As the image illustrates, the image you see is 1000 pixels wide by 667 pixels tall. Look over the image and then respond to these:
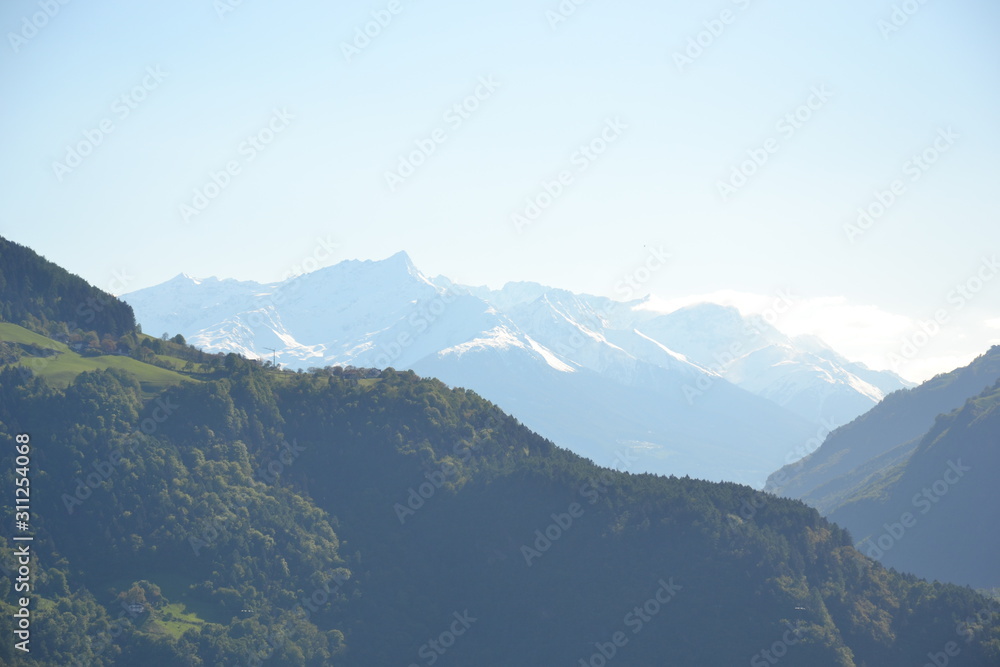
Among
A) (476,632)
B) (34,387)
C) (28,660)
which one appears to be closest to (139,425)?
(34,387)

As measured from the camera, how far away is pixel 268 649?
17388cm

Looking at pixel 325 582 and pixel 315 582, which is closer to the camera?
pixel 315 582

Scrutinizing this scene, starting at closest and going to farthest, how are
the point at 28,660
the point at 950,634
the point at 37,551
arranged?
the point at 28,660
the point at 37,551
the point at 950,634

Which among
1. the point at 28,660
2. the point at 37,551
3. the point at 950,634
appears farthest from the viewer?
the point at 950,634

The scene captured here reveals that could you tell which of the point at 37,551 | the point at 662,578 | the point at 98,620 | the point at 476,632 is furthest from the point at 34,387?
the point at 662,578

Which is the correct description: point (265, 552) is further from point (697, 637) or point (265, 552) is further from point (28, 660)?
point (697, 637)

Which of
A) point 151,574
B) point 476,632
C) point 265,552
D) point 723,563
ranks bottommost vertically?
point 151,574

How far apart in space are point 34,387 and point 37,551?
31.1m

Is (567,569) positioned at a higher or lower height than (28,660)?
higher

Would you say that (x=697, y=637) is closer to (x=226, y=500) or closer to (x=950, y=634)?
(x=950, y=634)

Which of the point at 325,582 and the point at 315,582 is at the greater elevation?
the point at 325,582

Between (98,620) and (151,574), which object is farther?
(151,574)

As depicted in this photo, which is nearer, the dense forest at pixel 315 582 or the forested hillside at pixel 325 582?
the dense forest at pixel 315 582

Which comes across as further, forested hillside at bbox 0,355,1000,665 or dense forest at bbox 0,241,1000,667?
forested hillside at bbox 0,355,1000,665
